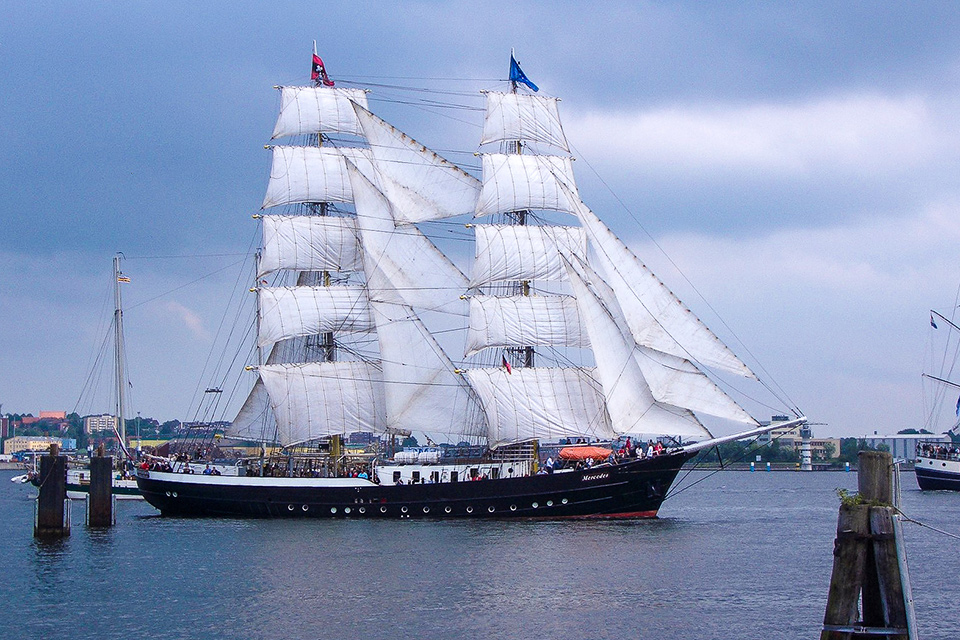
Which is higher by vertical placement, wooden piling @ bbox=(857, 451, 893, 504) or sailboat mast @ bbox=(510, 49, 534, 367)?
sailboat mast @ bbox=(510, 49, 534, 367)

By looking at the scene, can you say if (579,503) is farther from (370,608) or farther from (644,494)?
(370,608)

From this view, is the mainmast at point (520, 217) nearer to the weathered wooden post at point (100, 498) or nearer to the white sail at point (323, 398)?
the white sail at point (323, 398)

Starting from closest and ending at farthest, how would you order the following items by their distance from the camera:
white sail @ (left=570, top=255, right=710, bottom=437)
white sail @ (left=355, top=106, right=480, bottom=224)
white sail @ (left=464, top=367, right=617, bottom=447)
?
white sail @ (left=570, top=255, right=710, bottom=437)
white sail @ (left=464, top=367, right=617, bottom=447)
white sail @ (left=355, top=106, right=480, bottom=224)

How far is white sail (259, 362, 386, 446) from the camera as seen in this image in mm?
78812

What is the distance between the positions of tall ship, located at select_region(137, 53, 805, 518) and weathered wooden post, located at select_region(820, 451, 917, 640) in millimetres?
45337

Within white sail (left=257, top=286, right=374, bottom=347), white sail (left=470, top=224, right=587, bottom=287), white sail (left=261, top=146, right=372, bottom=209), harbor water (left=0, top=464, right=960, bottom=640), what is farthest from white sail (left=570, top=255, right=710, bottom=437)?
white sail (left=261, top=146, right=372, bottom=209)

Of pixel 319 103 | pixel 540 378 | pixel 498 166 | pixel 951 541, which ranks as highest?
pixel 319 103

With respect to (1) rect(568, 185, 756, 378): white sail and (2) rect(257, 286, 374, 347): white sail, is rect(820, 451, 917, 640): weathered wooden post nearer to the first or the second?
(1) rect(568, 185, 756, 378): white sail

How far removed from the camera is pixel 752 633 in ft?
114

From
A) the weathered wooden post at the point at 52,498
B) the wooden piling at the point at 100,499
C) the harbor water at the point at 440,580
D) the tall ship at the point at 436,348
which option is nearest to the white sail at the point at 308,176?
the tall ship at the point at 436,348

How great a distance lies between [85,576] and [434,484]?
1064 inches

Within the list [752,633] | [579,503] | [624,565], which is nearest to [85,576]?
[624,565]

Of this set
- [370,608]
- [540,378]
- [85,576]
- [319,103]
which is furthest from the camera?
[319,103]

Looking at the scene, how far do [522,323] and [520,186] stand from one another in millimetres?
8995
